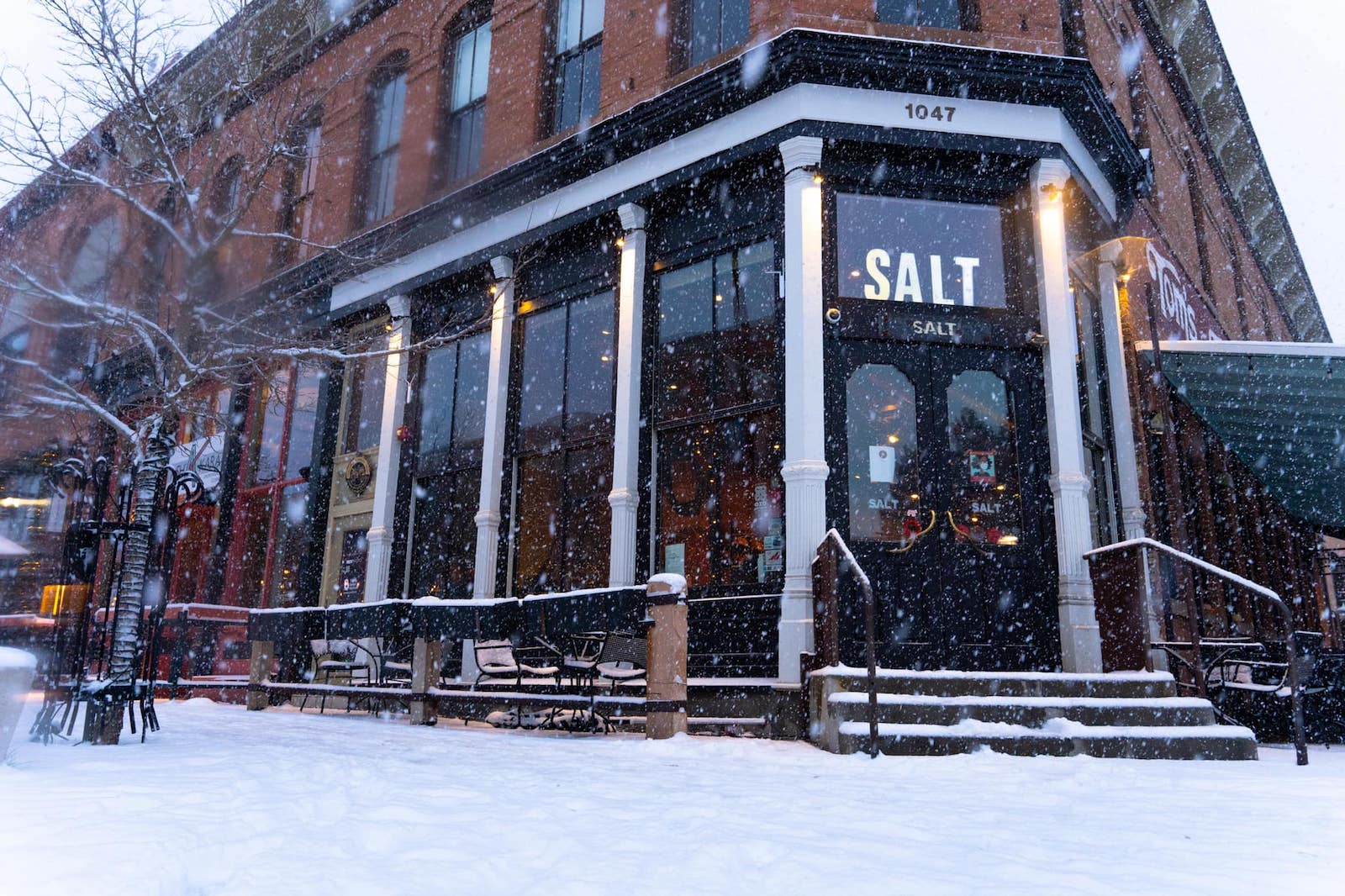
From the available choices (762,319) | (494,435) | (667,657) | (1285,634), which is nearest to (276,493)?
(494,435)

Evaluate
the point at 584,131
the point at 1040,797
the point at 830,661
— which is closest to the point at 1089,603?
the point at 830,661

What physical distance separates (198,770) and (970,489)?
778 centimetres

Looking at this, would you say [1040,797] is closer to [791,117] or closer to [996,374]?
[996,374]

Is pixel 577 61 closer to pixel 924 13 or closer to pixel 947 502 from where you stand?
pixel 924 13

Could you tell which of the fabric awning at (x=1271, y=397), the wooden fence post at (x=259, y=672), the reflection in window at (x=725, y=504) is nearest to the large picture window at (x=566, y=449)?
the reflection in window at (x=725, y=504)

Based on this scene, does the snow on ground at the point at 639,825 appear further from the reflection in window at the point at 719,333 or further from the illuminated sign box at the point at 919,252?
the illuminated sign box at the point at 919,252

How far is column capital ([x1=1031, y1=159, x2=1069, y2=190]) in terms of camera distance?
10.4 meters

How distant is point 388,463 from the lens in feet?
45.2

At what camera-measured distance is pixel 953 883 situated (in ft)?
9.64

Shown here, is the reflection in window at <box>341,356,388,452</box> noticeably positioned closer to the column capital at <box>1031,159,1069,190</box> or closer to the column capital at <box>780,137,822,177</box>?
the column capital at <box>780,137,822,177</box>

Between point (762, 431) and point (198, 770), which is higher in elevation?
point (762, 431)

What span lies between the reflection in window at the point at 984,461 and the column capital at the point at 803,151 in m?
2.93

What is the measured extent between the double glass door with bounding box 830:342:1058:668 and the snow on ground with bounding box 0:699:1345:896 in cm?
304

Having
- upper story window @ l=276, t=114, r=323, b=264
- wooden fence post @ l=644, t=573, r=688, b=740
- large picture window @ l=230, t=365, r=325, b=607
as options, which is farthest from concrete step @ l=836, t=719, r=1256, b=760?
upper story window @ l=276, t=114, r=323, b=264
